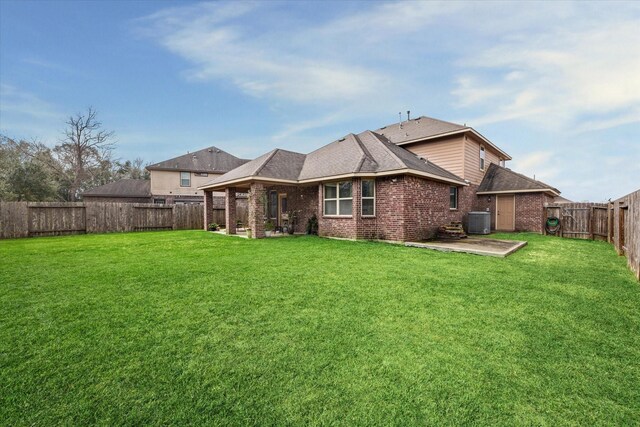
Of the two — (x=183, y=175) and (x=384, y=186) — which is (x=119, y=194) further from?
(x=384, y=186)

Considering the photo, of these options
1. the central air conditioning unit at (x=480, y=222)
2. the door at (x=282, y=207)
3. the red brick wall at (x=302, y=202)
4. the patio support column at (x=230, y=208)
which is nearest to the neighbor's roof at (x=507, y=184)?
the central air conditioning unit at (x=480, y=222)

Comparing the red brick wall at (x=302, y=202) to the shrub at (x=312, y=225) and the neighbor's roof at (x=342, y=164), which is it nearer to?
the shrub at (x=312, y=225)

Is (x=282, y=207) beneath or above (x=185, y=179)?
beneath

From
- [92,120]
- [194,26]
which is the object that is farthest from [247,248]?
[92,120]

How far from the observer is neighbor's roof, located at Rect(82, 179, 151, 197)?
3094cm

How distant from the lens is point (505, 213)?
654 inches

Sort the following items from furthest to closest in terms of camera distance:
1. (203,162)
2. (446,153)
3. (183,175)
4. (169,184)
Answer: (203,162) → (183,175) → (169,184) → (446,153)

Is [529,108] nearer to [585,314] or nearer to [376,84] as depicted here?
[376,84]

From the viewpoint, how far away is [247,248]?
9.35m

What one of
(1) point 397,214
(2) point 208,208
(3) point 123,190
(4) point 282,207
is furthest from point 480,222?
(3) point 123,190

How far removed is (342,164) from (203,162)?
22408 mm

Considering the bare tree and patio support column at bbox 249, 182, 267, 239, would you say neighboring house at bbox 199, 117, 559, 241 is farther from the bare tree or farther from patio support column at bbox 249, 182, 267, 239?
the bare tree

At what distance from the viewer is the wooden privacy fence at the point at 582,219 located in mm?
12513

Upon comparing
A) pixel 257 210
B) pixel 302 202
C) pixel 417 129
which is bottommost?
pixel 257 210
